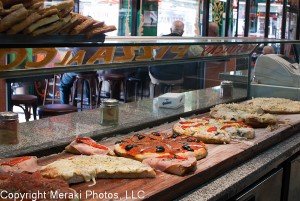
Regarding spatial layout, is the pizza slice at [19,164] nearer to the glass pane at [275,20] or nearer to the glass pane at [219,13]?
the glass pane at [219,13]

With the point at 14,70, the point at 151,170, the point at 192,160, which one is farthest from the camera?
the point at 192,160

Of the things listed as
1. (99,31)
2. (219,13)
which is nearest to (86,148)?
(99,31)

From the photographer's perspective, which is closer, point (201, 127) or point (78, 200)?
point (78, 200)

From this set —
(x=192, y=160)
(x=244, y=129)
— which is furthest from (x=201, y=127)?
(x=192, y=160)

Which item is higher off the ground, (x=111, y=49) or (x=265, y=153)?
(x=111, y=49)

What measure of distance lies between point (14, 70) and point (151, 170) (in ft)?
2.27

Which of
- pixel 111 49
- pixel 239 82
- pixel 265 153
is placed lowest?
pixel 265 153

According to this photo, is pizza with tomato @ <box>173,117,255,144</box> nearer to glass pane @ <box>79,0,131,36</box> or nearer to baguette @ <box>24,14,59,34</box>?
baguette @ <box>24,14,59,34</box>

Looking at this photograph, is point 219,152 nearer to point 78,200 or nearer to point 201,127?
point 201,127

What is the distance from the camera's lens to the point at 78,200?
61.8 inches

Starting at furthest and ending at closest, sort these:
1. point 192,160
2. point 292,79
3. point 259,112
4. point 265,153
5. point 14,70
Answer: point 292,79
point 259,112
point 265,153
point 192,160
point 14,70

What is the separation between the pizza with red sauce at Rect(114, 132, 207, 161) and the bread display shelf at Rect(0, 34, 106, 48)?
56 centimetres

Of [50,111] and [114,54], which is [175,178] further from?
[50,111]

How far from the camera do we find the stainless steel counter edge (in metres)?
1.91
